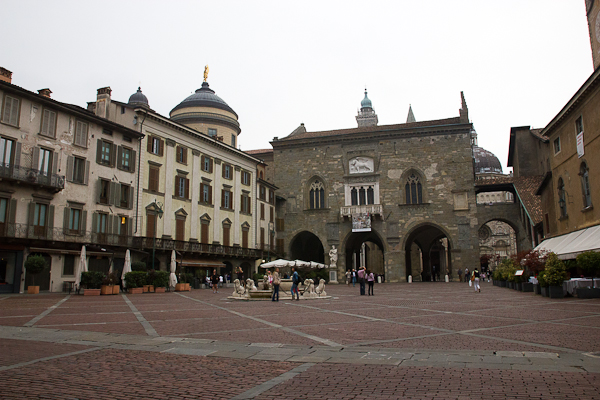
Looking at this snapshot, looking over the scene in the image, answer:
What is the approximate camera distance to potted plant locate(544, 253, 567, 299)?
63.9ft

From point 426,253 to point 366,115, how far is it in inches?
2127

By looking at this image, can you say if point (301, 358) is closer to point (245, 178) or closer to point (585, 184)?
point (585, 184)

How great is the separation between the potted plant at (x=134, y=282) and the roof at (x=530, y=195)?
Result: 27674mm

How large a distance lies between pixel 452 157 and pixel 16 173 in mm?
34511

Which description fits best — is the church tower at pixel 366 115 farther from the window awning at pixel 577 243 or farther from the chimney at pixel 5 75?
the chimney at pixel 5 75

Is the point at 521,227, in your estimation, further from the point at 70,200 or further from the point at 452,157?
the point at 70,200

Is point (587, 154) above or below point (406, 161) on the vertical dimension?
below

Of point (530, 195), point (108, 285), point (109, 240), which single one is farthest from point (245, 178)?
point (530, 195)

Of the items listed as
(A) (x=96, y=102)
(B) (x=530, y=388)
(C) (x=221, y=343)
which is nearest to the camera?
(B) (x=530, y=388)

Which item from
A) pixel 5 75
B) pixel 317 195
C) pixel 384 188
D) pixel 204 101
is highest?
pixel 204 101

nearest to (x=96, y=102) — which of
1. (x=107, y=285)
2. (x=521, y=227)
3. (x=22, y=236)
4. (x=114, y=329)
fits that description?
(x=22, y=236)

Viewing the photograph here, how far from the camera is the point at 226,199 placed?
41281mm

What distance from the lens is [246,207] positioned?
143 feet

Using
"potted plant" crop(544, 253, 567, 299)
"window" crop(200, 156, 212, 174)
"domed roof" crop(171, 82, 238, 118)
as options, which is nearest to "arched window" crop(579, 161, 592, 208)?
"potted plant" crop(544, 253, 567, 299)
